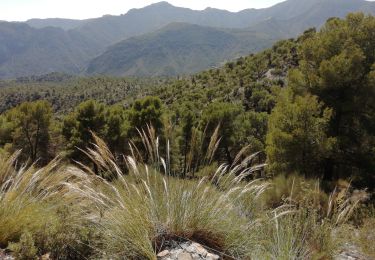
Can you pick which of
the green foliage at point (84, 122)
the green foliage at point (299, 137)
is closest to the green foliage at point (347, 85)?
the green foliage at point (299, 137)

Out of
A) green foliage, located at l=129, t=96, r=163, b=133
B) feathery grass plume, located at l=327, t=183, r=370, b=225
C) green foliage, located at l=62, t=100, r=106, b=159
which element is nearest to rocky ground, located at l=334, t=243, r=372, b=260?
feathery grass plume, located at l=327, t=183, r=370, b=225

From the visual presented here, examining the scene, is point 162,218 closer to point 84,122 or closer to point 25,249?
point 25,249

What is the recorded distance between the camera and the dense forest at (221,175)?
3373 mm

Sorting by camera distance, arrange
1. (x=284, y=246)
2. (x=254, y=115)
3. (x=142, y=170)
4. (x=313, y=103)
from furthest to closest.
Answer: (x=254, y=115), (x=313, y=103), (x=142, y=170), (x=284, y=246)

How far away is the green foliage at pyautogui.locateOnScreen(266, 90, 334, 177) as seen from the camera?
12.1m

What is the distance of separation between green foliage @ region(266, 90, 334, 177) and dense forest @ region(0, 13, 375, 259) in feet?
0.14

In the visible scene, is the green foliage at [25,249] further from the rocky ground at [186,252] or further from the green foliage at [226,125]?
the green foliage at [226,125]

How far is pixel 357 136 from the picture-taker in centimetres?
1317

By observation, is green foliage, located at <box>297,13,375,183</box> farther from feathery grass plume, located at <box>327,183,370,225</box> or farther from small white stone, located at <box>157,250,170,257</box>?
small white stone, located at <box>157,250,170,257</box>

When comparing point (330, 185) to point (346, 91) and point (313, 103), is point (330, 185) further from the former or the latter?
point (346, 91)

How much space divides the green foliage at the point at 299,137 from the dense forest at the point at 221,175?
42 mm

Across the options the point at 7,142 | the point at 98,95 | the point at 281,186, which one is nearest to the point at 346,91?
the point at 281,186

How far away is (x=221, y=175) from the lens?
3717 millimetres

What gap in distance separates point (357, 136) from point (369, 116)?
32.5 inches
